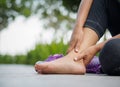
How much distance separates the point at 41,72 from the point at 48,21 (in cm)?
2133

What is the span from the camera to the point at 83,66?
8.25 feet

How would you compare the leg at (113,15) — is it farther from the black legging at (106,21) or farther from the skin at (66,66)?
the skin at (66,66)

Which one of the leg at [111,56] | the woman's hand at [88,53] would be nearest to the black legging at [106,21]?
the leg at [111,56]

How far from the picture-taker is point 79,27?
2.65 m

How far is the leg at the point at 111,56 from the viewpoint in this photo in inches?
88.5

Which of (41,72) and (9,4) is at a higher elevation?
(9,4)

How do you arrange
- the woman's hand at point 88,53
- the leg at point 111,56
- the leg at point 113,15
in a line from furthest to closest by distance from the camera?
the leg at point 113,15 → the woman's hand at point 88,53 → the leg at point 111,56

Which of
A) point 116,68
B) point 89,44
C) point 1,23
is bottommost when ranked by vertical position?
point 116,68

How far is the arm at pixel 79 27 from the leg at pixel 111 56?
280 mm

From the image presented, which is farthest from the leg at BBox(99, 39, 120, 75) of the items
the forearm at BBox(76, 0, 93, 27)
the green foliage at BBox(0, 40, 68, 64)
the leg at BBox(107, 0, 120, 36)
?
the green foliage at BBox(0, 40, 68, 64)

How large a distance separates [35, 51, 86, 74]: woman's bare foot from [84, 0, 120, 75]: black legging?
0.16 m

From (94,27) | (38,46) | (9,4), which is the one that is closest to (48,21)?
(9,4)

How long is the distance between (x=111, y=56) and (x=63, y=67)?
1.10ft

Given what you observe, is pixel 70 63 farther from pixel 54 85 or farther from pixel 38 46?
pixel 38 46
